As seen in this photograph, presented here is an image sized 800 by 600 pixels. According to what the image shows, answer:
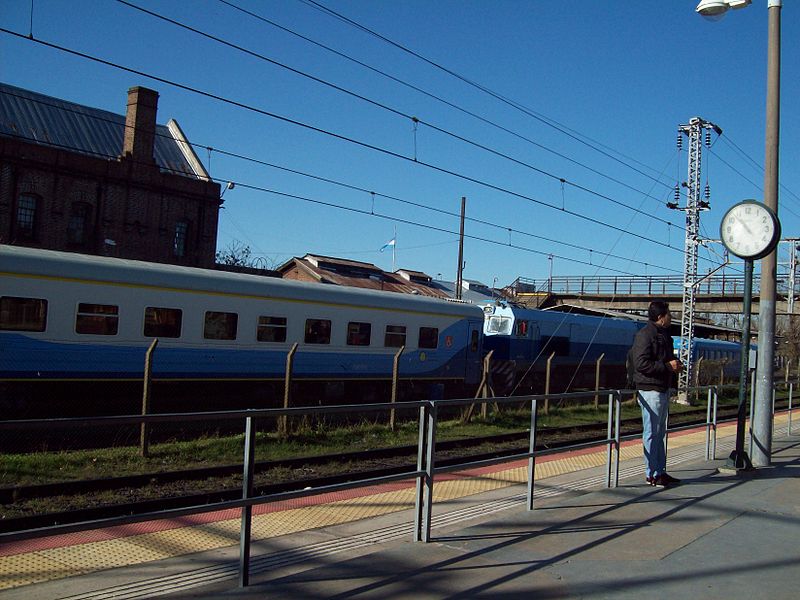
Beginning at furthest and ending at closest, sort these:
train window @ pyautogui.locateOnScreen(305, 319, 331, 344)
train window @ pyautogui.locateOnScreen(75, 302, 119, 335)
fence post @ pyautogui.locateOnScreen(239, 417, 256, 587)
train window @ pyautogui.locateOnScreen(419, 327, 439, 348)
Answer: train window @ pyautogui.locateOnScreen(419, 327, 439, 348) → train window @ pyautogui.locateOnScreen(305, 319, 331, 344) → train window @ pyautogui.locateOnScreen(75, 302, 119, 335) → fence post @ pyautogui.locateOnScreen(239, 417, 256, 587)

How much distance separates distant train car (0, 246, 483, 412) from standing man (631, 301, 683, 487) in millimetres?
10321

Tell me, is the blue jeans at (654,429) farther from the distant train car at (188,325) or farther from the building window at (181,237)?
the building window at (181,237)

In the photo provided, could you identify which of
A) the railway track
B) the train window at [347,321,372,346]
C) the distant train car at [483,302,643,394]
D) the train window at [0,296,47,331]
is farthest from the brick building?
the railway track

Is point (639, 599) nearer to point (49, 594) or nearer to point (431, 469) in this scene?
point (431, 469)

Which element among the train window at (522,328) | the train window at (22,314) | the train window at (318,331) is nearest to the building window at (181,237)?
the train window at (522,328)

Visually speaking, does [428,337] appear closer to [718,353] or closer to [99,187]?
[99,187]

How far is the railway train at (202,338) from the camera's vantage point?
14.1 metres

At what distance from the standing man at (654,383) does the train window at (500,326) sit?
18801 millimetres

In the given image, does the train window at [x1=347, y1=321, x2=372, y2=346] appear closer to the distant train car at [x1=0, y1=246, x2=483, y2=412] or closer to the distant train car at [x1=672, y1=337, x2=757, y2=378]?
the distant train car at [x1=0, y1=246, x2=483, y2=412]

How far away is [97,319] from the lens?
48.9 ft

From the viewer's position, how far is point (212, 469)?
961 cm

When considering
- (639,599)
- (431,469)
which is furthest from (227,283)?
(639,599)

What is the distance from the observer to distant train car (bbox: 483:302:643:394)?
88.9 feet

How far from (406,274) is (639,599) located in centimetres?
4878
